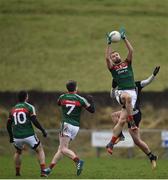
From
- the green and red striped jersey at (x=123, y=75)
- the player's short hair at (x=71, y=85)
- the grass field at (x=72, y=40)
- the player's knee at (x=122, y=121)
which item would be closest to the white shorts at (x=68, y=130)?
the player's short hair at (x=71, y=85)

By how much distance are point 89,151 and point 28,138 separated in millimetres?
16079

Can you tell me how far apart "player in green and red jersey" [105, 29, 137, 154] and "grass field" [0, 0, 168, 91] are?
2158 cm

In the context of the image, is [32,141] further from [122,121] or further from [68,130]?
[122,121]

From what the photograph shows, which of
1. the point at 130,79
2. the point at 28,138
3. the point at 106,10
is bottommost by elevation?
the point at 28,138

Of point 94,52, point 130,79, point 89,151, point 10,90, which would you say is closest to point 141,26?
point 94,52

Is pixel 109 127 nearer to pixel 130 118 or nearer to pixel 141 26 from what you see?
pixel 141 26

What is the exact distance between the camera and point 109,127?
125ft

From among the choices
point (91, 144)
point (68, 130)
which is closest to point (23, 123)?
point (68, 130)

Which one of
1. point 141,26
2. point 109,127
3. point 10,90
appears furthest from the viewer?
point 141,26

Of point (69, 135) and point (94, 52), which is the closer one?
point (69, 135)

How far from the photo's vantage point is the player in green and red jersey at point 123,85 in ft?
60.7

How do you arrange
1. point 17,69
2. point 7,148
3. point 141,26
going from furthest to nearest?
point 141,26 → point 17,69 → point 7,148

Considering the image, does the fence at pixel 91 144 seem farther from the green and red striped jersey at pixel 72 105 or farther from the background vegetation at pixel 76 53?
the green and red striped jersey at pixel 72 105

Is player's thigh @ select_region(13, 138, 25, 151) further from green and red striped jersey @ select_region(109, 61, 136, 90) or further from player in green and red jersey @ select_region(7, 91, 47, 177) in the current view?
green and red striped jersey @ select_region(109, 61, 136, 90)
